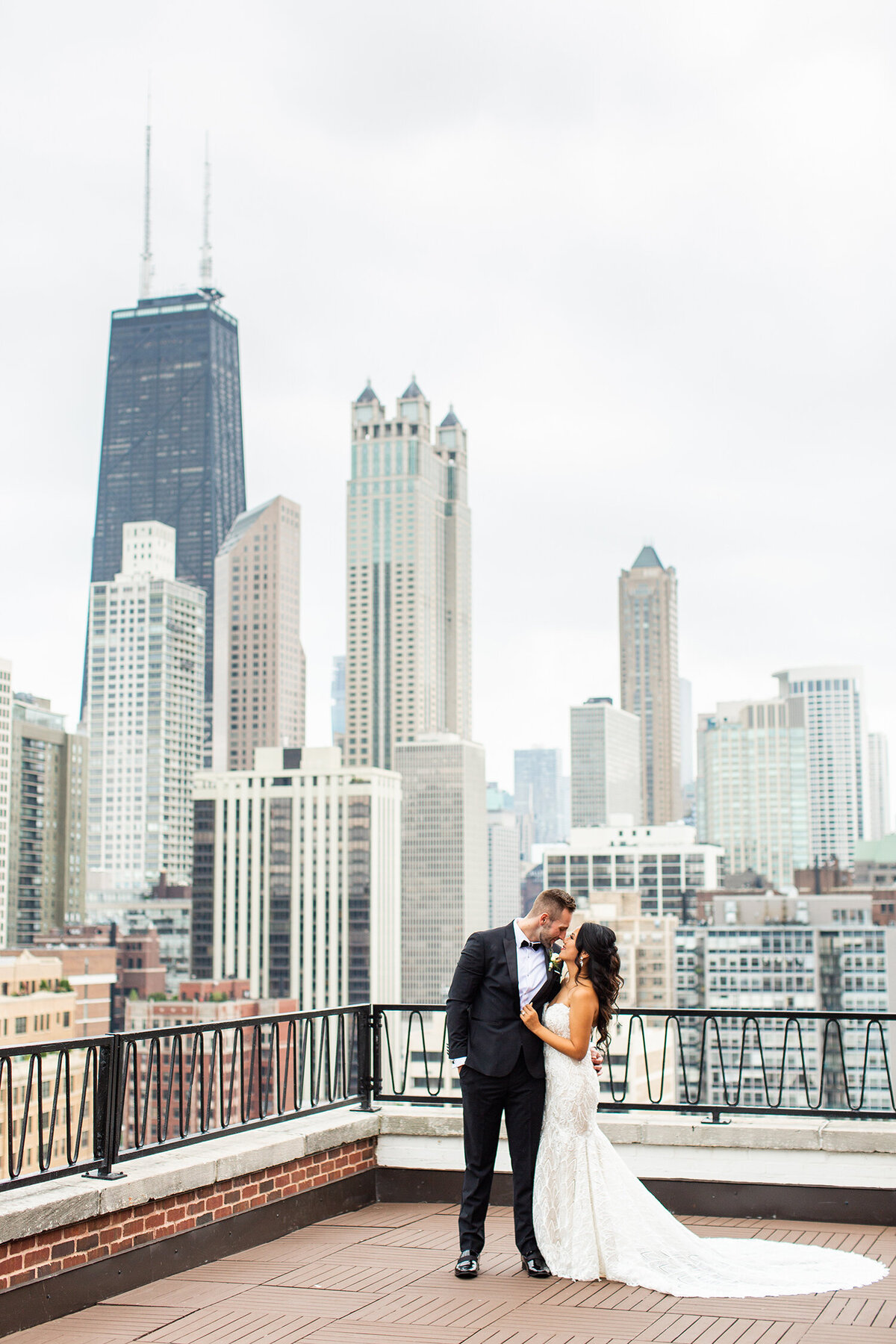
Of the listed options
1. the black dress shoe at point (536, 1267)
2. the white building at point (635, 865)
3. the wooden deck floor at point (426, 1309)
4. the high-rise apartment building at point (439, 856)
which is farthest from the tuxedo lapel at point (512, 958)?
the high-rise apartment building at point (439, 856)

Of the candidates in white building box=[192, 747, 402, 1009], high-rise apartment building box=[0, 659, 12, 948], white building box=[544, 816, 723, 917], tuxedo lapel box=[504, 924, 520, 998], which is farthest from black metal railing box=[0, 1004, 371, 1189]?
high-rise apartment building box=[0, 659, 12, 948]

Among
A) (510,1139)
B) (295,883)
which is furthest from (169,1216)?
(295,883)

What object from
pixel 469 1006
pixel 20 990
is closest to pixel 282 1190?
pixel 469 1006

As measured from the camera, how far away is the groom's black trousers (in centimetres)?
647

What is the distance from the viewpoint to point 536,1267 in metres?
6.45

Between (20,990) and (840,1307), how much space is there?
7486cm

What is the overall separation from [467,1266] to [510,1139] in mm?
589

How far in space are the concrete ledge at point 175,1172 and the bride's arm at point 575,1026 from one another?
1.76m

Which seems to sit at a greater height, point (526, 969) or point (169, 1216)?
point (526, 969)

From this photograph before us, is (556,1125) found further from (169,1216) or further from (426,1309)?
(169,1216)

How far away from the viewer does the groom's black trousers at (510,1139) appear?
647cm

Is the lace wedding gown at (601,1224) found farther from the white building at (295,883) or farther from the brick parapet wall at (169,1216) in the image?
the white building at (295,883)

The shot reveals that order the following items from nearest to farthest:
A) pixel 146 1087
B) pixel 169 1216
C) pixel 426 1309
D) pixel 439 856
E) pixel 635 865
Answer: pixel 426 1309 < pixel 169 1216 < pixel 146 1087 < pixel 635 865 < pixel 439 856

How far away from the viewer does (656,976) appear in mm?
96000
